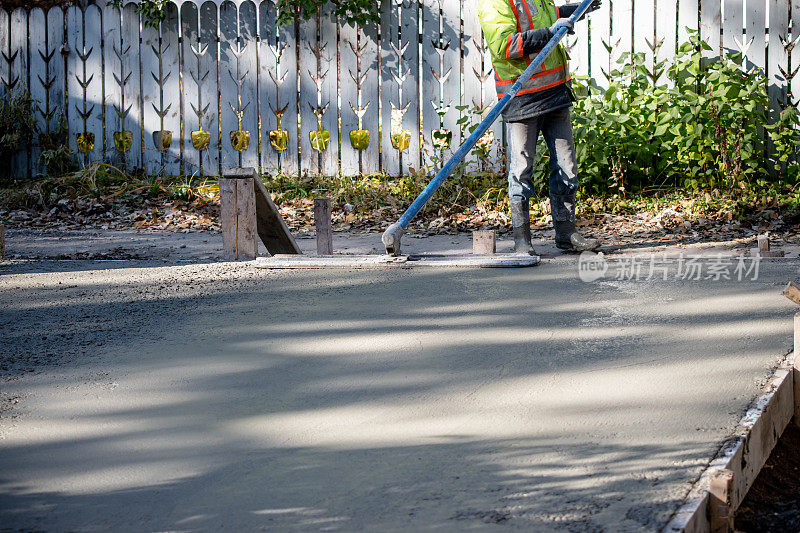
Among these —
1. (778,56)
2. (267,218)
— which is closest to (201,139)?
(267,218)

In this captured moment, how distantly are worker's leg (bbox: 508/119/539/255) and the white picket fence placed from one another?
2.98 meters

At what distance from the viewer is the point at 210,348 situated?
159 inches

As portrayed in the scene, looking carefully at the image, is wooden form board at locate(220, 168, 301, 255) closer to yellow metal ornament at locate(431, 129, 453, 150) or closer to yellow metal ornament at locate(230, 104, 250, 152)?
yellow metal ornament at locate(431, 129, 453, 150)

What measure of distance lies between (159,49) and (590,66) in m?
4.93

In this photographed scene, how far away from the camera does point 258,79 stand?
10.1m

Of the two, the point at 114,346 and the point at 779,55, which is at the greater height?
the point at 779,55

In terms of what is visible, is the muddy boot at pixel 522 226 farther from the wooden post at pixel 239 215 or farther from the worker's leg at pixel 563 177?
the wooden post at pixel 239 215

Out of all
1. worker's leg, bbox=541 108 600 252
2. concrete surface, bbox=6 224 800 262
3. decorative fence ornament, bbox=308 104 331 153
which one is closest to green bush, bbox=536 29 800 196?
concrete surface, bbox=6 224 800 262

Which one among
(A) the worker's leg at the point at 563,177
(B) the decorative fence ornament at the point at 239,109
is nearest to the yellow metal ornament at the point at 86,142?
(B) the decorative fence ornament at the point at 239,109

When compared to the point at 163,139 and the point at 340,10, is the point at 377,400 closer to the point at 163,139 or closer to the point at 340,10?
the point at 340,10

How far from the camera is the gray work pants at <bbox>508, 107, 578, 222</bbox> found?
615 centimetres

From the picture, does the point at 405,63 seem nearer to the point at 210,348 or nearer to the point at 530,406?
the point at 210,348

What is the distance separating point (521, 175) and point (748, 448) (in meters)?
3.64

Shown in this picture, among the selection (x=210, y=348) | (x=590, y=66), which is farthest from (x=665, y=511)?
(x=590, y=66)
